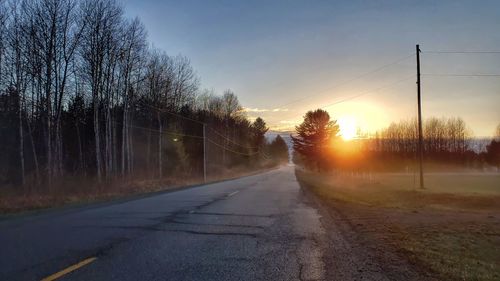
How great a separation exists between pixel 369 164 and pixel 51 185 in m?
78.5

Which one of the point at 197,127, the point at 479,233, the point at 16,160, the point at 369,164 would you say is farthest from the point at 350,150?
the point at 479,233

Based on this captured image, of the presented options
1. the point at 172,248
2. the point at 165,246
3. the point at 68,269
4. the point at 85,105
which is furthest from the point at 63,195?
the point at 85,105

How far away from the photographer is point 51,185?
24.5 meters

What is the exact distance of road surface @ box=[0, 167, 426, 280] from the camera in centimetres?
628

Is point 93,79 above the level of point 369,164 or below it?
above

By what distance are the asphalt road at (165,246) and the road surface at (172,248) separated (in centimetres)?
1

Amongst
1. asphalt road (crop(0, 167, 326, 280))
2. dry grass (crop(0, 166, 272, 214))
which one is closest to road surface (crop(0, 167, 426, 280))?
asphalt road (crop(0, 167, 326, 280))

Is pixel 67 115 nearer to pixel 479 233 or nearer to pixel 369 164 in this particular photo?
pixel 479 233

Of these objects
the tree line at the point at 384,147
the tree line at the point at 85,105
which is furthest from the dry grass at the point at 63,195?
the tree line at the point at 384,147

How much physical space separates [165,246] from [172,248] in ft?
0.82

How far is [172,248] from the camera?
8.08 meters

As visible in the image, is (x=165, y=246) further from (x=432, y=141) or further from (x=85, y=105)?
(x=432, y=141)

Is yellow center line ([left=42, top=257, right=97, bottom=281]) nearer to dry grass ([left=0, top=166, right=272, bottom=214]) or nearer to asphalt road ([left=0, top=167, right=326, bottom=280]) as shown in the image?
asphalt road ([left=0, top=167, right=326, bottom=280])

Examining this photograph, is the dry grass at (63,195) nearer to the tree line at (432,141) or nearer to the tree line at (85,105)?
the tree line at (85,105)
